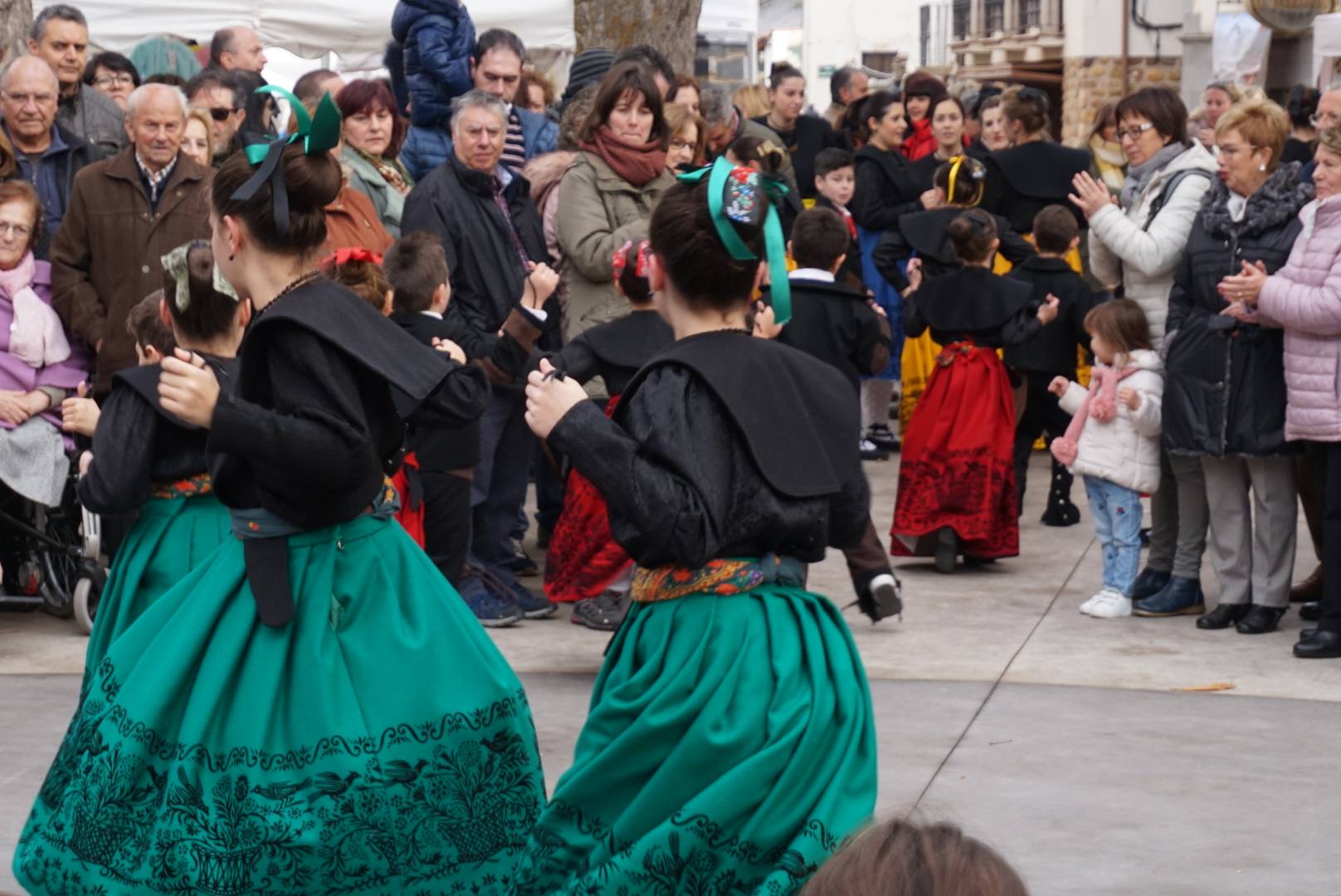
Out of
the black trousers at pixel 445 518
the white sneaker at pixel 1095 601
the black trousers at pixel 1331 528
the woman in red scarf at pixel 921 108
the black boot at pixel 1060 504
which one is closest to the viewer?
the black trousers at pixel 1331 528

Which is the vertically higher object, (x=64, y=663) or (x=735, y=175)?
(x=735, y=175)

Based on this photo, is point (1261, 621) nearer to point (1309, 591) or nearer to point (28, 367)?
point (1309, 591)

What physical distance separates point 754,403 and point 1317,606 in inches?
174

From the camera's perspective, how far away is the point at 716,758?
3443 mm

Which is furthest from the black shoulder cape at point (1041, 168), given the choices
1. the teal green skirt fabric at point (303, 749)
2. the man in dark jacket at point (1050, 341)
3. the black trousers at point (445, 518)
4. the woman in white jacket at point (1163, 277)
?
the teal green skirt fabric at point (303, 749)

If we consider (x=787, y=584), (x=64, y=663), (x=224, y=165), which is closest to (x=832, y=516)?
(x=787, y=584)

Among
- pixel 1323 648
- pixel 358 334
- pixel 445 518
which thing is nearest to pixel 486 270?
pixel 445 518

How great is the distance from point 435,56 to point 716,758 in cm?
598

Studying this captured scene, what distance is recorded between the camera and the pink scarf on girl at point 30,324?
7.20 meters

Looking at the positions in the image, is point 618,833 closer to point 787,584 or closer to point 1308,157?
point 787,584

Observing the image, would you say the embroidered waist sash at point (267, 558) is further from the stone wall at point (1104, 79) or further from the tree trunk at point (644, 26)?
the stone wall at point (1104, 79)

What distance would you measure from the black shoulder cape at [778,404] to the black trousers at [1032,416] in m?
5.38

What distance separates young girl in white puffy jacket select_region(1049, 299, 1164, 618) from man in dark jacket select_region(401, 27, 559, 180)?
2691mm

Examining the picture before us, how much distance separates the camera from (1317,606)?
7.38 m
